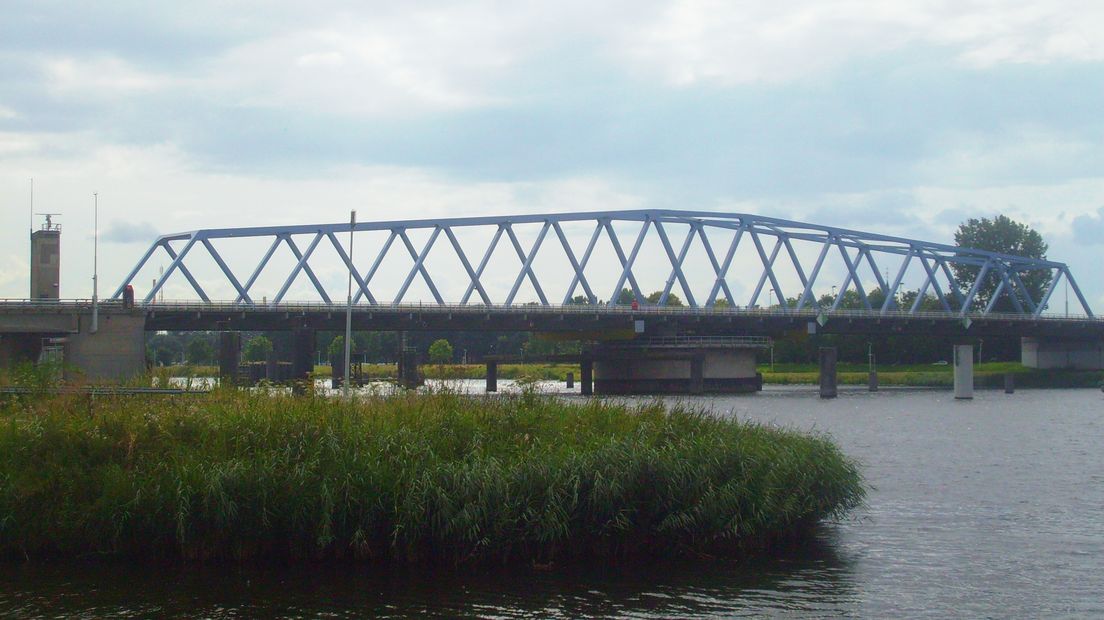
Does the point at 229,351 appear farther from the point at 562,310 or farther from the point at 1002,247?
the point at 1002,247

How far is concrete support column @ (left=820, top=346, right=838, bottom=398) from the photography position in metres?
115

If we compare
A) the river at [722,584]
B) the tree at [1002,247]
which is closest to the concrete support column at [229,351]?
the river at [722,584]

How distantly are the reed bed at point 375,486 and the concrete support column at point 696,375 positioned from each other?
99807mm

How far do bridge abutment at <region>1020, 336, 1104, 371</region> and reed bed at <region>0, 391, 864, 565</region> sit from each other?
5720 inches

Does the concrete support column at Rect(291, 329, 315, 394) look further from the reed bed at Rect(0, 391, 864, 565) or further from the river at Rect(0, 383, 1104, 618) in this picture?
the river at Rect(0, 383, 1104, 618)

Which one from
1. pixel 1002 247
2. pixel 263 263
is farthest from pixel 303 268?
pixel 1002 247

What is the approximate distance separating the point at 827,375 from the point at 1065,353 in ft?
202

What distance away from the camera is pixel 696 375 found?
128 metres

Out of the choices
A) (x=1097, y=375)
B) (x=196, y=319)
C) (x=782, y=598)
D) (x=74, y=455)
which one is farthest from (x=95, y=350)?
(x=1097, y=375)

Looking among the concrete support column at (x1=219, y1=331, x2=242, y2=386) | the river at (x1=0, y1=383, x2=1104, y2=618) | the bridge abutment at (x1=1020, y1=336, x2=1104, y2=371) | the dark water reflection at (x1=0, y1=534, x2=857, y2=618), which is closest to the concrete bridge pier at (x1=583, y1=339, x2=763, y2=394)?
the bridge abutment at (x1=1020, y1=336, x2=1104, y2=371)

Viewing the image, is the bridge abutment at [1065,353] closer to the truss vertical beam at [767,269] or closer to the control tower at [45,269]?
the truss vertical beam at [767,269]

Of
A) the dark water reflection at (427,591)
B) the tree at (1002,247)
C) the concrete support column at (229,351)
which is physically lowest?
the dark water reflection at (427,591)

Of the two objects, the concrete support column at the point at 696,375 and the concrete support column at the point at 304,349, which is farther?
the concrete support column at the point at 696,375

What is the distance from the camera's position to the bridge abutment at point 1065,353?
157 m
